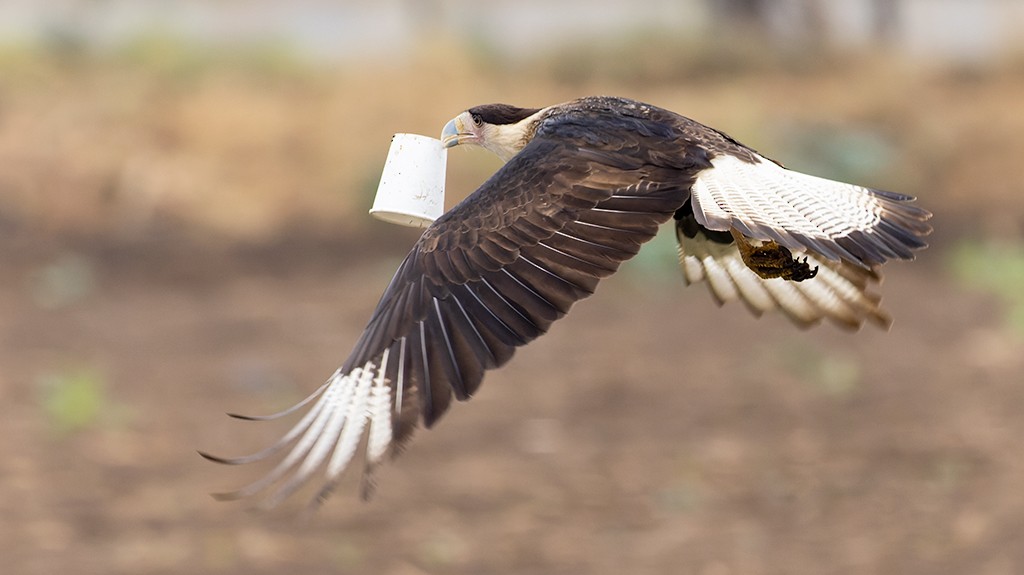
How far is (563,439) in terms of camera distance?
946 centimetres

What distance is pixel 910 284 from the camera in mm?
11648

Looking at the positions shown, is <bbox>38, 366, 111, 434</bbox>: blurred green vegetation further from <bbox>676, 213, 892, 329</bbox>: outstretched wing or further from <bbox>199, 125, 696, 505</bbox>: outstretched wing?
<bbox>199, 125, 696, 505</bbox>: outstretched wing

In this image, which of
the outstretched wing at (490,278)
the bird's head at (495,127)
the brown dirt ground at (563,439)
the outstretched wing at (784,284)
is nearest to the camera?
the outstretched wing at (490,278)

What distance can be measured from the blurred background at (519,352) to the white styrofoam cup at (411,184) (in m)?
3.67

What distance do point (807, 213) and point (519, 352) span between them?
229 inches

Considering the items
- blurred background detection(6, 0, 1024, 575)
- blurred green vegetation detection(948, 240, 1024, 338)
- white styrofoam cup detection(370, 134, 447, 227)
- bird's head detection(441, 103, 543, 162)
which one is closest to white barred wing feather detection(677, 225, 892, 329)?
bird's head detection(441, 103, 543, 162)

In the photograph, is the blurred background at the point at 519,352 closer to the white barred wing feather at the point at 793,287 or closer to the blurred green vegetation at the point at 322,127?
the blurred green vegetation at the point at 322,127

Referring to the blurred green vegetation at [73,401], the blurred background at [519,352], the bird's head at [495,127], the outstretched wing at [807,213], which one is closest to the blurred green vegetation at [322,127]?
the blurred background at [519,352]

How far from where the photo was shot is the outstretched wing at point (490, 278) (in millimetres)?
4293

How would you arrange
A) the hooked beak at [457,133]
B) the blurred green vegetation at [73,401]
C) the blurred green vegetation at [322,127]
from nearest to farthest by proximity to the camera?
1. the hooked beak at [457,133]
2. the blurred green vegetation at [73,401]
3. the blurred green vegetation at [322,127]

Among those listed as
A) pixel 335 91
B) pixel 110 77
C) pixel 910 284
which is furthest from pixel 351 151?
pixel 910 284

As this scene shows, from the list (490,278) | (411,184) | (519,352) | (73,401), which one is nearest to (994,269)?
(519,352)

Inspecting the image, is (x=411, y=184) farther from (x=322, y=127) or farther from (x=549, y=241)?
(x=322, y=127)

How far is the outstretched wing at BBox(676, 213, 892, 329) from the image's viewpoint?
18.0 ft
